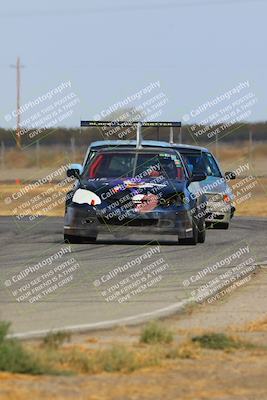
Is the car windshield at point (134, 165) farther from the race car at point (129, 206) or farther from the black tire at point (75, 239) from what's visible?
the black tire at point (75, 239)

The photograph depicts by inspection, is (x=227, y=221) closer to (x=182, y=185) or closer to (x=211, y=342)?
(x=182, y=185)

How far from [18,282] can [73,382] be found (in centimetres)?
709

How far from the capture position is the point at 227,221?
28.0 metres

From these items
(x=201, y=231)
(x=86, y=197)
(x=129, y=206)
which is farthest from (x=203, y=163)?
(x=86, y=197)

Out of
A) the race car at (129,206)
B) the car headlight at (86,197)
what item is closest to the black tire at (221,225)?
the race car at (129,206)

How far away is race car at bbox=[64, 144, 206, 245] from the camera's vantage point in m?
21.6

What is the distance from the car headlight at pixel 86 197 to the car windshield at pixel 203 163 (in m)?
7.34

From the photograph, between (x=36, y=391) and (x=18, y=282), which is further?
(x=18, y=282)

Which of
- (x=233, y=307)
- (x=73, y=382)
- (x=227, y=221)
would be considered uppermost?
(x=73, y=382)

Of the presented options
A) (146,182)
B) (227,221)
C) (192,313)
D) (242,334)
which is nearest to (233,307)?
(192,313)

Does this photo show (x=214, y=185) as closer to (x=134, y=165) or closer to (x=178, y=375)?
(x=134, y=165)

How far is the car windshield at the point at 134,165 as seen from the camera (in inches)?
894

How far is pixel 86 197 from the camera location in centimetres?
2170

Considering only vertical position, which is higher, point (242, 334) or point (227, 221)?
point (242, 334)
